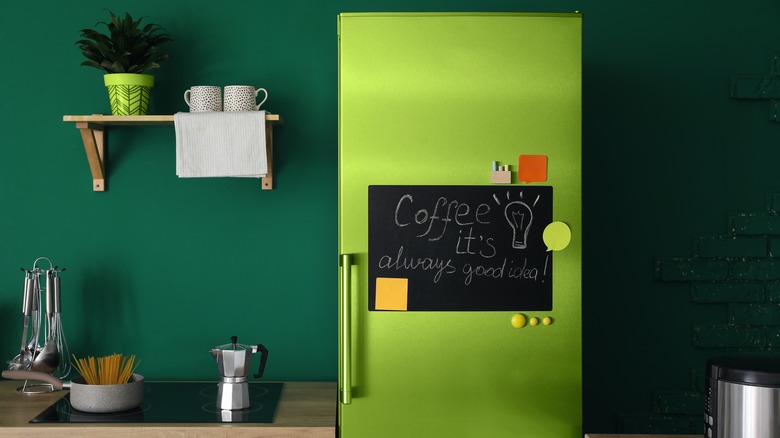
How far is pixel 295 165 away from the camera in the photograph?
284 cm

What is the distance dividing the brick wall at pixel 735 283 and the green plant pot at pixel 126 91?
177 centimetres

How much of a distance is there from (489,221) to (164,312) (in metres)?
1.23

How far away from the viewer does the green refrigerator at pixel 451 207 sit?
2.21m

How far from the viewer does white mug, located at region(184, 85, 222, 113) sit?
8.59 ft

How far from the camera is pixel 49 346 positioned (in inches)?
104

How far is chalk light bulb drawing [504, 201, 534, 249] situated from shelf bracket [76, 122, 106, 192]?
136cm

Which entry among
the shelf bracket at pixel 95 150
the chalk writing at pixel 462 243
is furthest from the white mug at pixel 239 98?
the chalk writing at pixel 462 243

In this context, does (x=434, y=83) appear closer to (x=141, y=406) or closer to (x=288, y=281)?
(x=288, y=281)

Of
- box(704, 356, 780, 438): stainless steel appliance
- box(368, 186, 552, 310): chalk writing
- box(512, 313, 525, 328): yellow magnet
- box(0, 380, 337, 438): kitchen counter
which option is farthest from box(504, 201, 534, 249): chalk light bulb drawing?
box(0, 380, 337, 438): kitchen counter

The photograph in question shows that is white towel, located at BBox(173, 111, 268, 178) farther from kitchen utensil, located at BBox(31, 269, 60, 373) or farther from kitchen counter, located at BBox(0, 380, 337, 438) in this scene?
kitchen counter, located at BBox(0, 380, 337, 438)

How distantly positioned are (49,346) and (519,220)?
1.52 meters

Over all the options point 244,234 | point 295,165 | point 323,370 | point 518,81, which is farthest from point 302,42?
point 323,370

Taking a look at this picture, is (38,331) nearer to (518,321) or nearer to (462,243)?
(462,243)

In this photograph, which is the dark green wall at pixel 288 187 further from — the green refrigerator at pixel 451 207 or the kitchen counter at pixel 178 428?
the green refrigerator at pixel 451 207
